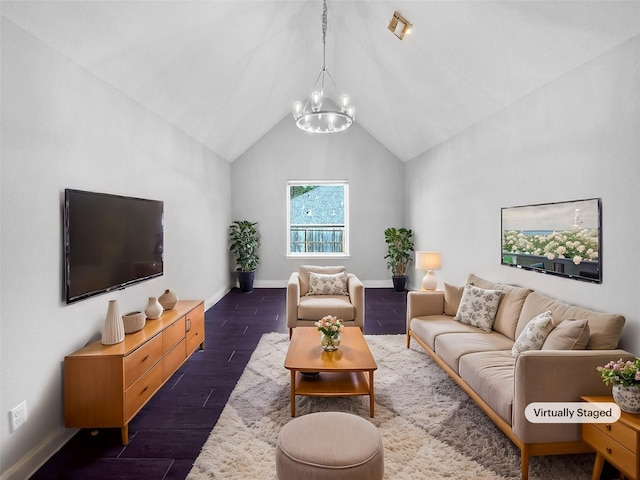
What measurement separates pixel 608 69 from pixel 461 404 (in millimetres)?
2590

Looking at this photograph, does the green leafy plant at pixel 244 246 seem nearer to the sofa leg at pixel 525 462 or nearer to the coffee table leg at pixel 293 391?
the coffee table leg at pixel 293 391

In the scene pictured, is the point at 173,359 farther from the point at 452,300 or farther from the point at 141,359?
the point at 452,300

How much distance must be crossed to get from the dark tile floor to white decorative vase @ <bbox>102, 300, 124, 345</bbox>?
1.97ft

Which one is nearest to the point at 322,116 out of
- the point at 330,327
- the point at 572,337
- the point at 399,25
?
the point at 399,25

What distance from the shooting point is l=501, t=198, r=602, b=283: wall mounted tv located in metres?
2.54

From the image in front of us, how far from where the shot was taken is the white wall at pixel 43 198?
1914 mm

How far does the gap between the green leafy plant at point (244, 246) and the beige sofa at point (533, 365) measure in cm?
462

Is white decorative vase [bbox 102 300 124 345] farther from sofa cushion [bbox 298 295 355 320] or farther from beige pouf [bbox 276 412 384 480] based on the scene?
sofa cushion [bbox 298 295 355 320]

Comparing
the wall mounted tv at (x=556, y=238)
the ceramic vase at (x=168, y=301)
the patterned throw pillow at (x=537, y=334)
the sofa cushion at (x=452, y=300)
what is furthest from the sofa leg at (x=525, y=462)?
the ceramic vase at (x=168, y=301)

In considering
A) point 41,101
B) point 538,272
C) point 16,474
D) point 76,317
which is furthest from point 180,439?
point 538,272

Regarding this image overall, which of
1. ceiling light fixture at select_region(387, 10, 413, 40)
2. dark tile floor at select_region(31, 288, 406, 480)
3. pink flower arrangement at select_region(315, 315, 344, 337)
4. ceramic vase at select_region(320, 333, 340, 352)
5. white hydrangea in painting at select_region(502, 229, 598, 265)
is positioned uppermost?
ceiling light fixture at select_region(387, 10, 413, 40)

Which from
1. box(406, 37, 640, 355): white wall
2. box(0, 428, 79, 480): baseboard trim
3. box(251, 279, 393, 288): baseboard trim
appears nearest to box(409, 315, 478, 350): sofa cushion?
box(406, 37, 640, 355): white wall

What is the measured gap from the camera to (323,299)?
4270 millimetres

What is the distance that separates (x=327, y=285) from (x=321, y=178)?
3382 mm
